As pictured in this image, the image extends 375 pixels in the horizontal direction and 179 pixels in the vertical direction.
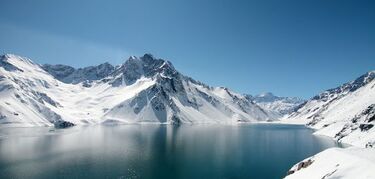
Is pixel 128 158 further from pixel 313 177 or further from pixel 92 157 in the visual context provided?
pixel 313 177

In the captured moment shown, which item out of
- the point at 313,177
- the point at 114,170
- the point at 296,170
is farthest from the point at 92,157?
the point at 313,177

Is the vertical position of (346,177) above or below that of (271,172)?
above

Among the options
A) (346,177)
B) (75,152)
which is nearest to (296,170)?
(346,177)

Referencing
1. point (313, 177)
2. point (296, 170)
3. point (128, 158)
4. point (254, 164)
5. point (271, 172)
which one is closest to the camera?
point (313, 177)

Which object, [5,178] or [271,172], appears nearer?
[5,178]

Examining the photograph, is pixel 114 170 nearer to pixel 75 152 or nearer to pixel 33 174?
pixel 33 174

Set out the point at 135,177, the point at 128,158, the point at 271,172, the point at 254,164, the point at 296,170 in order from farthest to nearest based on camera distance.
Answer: the point at 128,158, the point at 254,164, the point at 271,172, the point at 135,177, the point at 296,170
